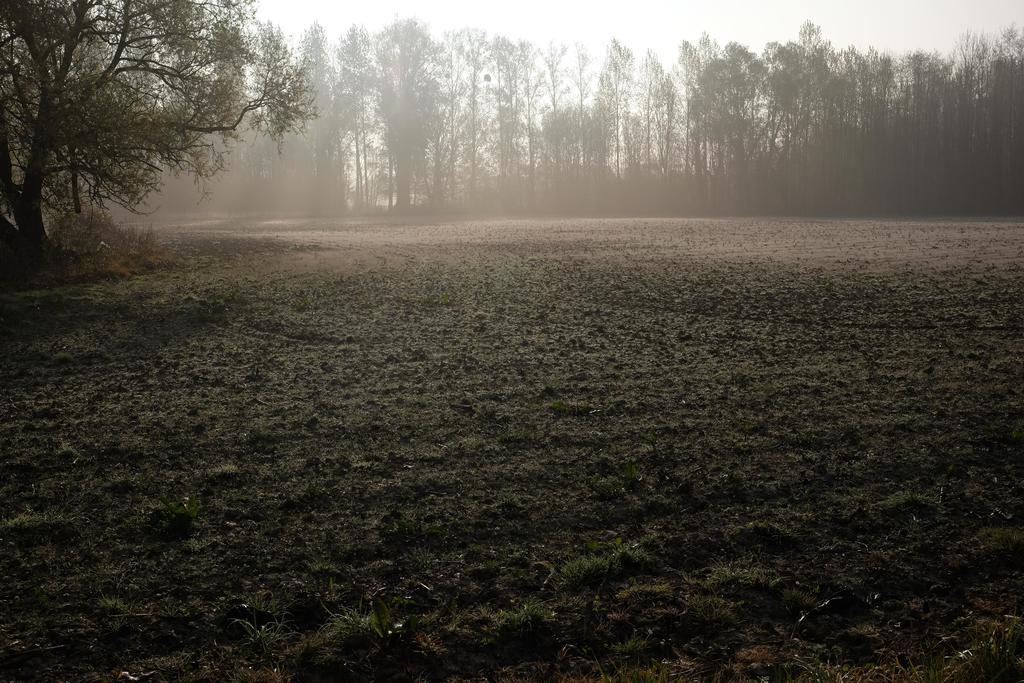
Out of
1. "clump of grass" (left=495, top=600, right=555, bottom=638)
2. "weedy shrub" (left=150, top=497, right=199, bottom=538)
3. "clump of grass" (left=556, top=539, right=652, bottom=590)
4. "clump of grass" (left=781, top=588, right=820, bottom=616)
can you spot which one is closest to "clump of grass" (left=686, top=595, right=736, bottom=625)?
"clump of grass" (left=781, top=588, right=820, bottom=616)

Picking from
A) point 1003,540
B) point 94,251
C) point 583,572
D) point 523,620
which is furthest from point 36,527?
point 94,251

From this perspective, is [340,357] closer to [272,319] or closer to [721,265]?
[272,319]

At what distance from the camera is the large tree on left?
1460 centimetres

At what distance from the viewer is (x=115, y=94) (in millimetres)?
16359

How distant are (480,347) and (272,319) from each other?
12.7 feet

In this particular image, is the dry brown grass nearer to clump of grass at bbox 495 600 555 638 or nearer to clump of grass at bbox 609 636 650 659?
clump of grass at bbox 495 600 555 638

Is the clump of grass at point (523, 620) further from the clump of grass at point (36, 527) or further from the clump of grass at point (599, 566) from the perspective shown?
the clump of grass at point (36, 527)

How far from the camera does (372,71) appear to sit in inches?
2532

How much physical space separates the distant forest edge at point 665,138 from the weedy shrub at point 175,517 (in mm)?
58318

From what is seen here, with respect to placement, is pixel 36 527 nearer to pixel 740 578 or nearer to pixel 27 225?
pixel 740 578

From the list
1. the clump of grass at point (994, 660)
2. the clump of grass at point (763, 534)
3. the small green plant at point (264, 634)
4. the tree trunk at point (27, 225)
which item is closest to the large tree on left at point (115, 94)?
the tree trunk at point (27, 225)

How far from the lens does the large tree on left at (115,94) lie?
14602mm

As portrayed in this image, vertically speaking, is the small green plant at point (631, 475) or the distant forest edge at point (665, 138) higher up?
the distant forest edge at point (665, 138)

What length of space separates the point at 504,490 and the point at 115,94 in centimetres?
1458
